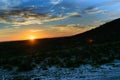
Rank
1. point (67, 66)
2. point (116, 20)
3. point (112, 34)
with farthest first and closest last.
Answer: point (116, 20)
point (112, 34)
point (67, 66)

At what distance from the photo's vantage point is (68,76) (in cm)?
1867

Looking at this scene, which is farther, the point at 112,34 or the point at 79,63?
the point at 112,34

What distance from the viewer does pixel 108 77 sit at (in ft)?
57.7

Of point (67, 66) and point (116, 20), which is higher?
point (116, 20)

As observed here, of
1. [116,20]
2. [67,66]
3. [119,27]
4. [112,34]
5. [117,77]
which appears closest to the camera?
[117,77]

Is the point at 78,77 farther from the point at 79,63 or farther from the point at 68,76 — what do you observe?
the point at 79,63

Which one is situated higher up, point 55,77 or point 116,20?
point 116,20

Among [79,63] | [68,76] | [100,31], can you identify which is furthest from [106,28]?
[68,76]

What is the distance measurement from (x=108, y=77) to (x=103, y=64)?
6.94 metres

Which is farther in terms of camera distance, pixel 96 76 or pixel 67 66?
pixel 67 66

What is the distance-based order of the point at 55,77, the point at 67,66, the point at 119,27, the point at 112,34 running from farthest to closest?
1. the point at 119,27
2. the point at 112,34
3. the point at 67,66
4. the point at 55,77

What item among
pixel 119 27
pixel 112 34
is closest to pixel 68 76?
pixel 112 34

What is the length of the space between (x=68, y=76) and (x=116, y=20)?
81.6 metres

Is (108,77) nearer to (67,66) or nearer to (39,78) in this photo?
(39,78)
